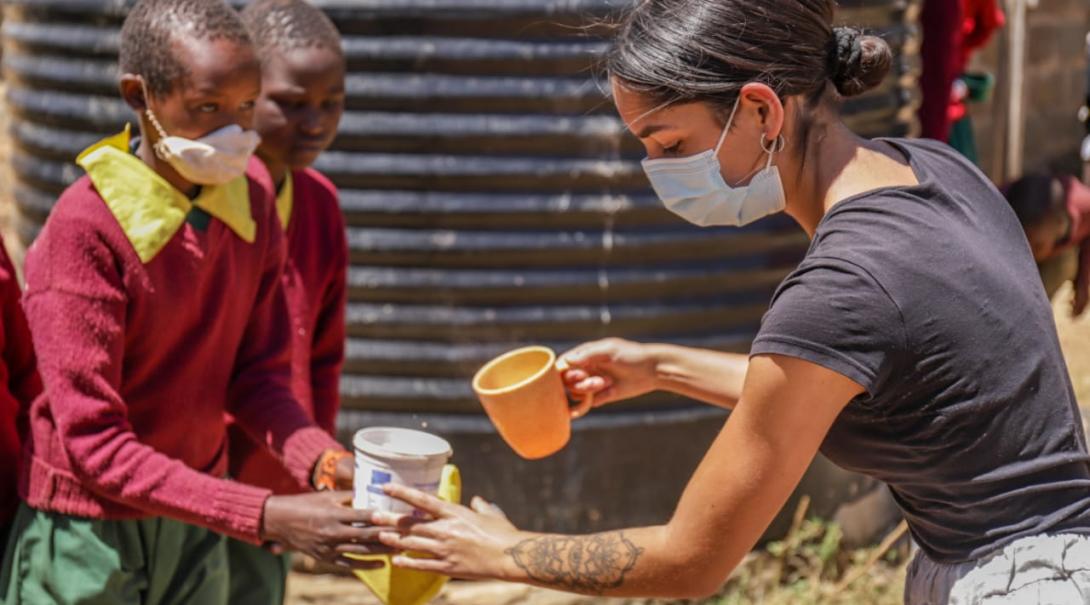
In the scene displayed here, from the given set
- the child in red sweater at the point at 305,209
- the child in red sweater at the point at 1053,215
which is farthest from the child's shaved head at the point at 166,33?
the child in red sweater at the point at 1053,215

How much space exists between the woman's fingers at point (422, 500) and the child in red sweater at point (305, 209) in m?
0.94

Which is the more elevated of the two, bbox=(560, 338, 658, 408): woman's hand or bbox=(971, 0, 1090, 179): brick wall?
bbox=(560, 338, 658, 408): woman's hand

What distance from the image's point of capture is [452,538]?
242cm

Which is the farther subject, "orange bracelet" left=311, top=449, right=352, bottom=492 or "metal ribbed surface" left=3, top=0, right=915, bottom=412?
"metal ribbed surface" left=3, top=0, right=915, bottom=412

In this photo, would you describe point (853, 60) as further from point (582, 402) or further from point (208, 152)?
point (208, 152)

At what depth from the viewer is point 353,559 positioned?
8.90ft

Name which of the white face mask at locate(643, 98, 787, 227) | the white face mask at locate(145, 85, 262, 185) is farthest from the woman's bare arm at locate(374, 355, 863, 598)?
the white face mask at locate(145, 85, 262, 185)

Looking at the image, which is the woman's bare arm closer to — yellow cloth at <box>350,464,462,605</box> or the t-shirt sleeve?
the t-shirt sleeve

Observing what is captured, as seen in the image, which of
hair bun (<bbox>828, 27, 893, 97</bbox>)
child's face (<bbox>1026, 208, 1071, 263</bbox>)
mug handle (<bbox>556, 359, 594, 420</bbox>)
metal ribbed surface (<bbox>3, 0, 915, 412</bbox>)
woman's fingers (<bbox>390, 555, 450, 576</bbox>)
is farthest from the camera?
child's face (<bbox>1026, 208, 1071, 263</bbox>)

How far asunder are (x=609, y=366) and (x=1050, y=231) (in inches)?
114

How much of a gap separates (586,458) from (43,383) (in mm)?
1991

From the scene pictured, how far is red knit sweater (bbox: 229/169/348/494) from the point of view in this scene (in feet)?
11.2

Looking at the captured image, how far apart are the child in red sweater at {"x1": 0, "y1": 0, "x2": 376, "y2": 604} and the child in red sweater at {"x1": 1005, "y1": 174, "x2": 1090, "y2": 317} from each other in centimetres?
312

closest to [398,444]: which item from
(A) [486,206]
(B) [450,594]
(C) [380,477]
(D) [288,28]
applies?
(C) [380,477]
